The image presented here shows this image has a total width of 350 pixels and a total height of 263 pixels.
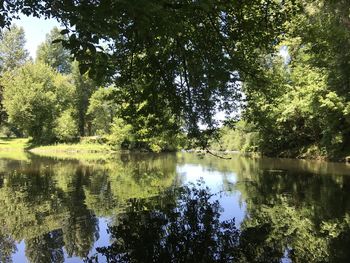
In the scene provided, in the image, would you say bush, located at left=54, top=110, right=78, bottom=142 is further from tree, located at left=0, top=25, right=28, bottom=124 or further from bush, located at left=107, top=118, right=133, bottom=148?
tree, located at left=0, top=25, right=28, bottom=124

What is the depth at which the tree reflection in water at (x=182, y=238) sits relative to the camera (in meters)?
6.83

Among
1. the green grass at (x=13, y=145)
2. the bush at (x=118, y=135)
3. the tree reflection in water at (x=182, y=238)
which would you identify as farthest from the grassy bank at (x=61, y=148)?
the tree reflection in water at (x=182, y=238)

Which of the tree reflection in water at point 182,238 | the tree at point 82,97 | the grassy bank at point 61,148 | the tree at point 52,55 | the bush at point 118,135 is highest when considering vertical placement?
the tree at point 52,55

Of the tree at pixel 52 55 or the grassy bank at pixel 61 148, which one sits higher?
the tree at pixel 52 55

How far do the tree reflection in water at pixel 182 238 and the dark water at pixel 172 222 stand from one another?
0.02 meters

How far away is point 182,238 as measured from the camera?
7863 mm

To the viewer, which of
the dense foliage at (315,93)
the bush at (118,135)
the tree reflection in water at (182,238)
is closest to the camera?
the tree reflection in water at (182,238)

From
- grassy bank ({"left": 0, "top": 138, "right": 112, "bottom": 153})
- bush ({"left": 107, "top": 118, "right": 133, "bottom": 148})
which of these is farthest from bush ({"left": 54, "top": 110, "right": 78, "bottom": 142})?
bush ({"left": 107, "top": 118, "right": 133, "bottom": 148})

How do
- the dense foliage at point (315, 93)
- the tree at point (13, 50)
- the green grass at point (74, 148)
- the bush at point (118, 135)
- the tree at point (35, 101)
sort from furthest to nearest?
the tree at point (13, 50)
the tree at point (35, 101)
the bush at point (118, 135)
the green grass at point (74, 148)
the dense foliage at point (315, 93)

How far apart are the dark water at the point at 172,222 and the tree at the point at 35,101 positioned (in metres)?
37.7

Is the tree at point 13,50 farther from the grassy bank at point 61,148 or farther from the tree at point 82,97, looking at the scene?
the grassy bank at point 61,148

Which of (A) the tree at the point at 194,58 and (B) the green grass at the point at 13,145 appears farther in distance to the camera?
(B) the green grass at the point at 13,145

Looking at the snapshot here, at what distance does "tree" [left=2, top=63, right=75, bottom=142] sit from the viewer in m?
51.4

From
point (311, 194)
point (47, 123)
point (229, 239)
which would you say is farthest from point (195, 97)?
point (47, 123)
